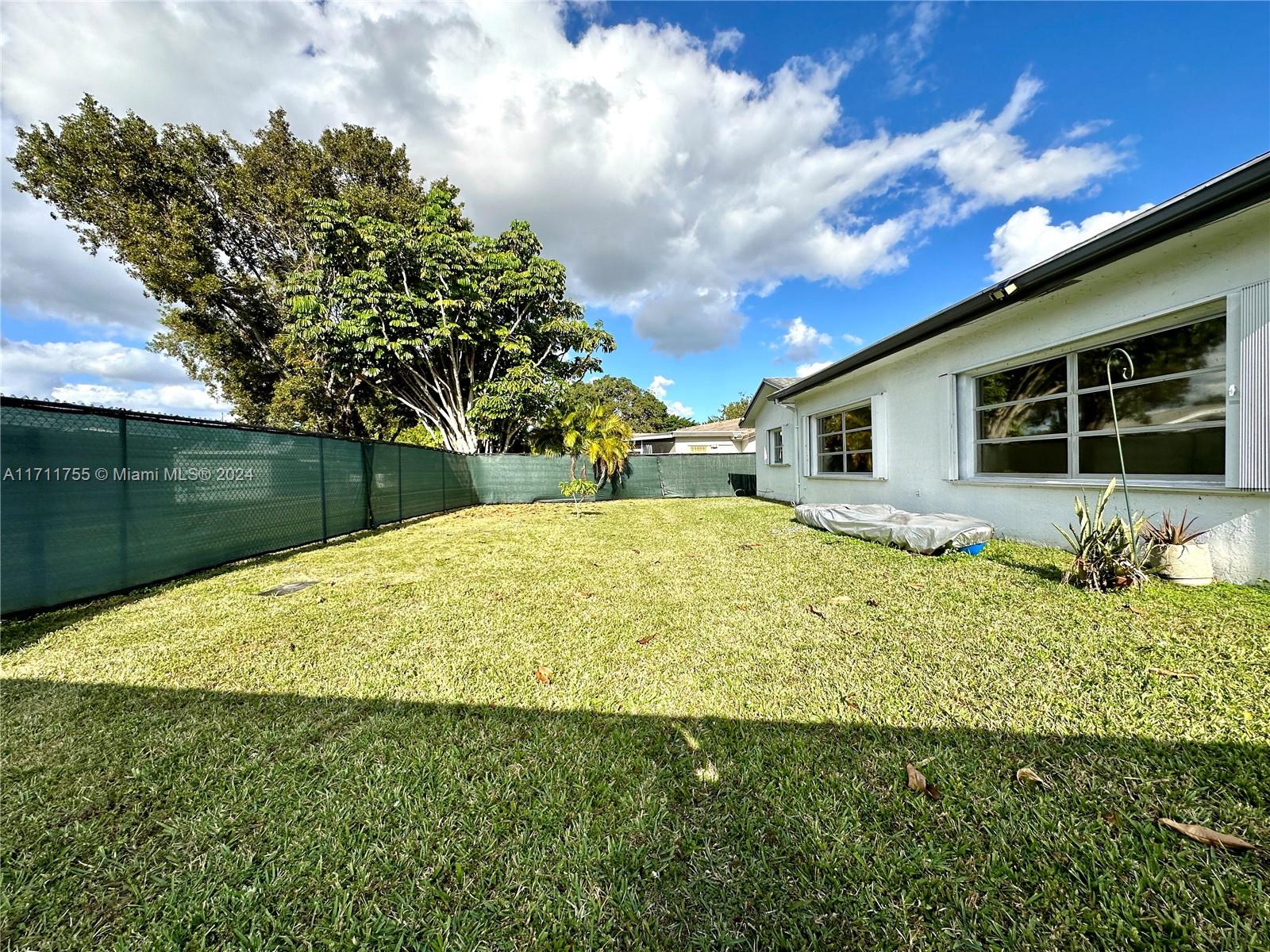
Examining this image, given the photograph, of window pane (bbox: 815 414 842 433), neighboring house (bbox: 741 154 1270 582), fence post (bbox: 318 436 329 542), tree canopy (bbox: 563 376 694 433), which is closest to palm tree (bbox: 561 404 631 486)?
window pane (bbox: 815 414 842 433)

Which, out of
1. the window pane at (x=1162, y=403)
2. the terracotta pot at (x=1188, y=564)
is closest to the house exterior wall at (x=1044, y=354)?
the terracotta pot at (x=1188, y=564)

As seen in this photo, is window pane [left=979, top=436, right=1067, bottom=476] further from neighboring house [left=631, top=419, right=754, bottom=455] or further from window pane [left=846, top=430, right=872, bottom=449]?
neighboring house [left=631, top=419, right=754, bottom=455]

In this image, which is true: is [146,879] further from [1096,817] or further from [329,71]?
[329,71]

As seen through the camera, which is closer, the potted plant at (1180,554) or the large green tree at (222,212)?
the potted plant at (1180,554)

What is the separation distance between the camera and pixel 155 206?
497 inches

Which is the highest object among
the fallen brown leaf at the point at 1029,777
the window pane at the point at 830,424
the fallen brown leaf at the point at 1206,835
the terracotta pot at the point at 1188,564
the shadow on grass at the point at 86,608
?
the window pane at the point at 830,424

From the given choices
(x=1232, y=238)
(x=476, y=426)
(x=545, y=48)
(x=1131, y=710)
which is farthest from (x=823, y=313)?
(x=1131, y=710)

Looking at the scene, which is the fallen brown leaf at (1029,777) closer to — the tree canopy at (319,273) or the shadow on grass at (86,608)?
the shadow on grass at (86,608)

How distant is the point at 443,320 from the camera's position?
12156 mm

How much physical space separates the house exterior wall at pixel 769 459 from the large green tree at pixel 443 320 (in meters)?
5.78

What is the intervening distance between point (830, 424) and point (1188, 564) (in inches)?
233

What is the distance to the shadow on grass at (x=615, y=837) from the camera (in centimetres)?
107

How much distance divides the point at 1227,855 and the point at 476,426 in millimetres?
14342

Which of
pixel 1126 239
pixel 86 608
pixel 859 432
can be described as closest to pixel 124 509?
pixel 86 608
